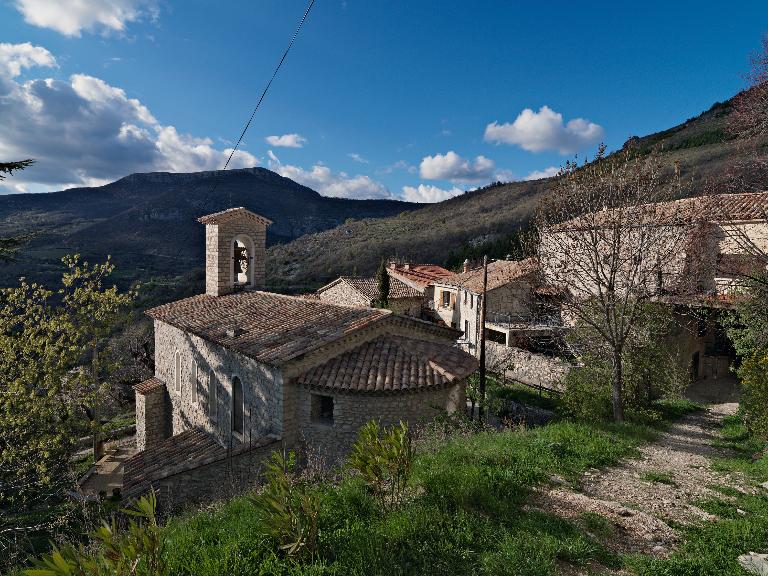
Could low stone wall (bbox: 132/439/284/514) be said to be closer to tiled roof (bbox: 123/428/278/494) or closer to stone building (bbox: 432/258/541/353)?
tiled roof (bbox: 123/428/278/494)

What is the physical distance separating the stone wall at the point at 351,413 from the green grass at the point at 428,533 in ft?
12.3

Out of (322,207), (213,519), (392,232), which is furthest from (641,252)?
(322,207)

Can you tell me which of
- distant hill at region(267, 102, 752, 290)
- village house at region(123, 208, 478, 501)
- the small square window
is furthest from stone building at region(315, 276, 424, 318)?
the small square window

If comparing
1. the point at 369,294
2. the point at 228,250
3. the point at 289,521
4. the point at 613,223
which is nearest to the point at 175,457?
the point at 228,250

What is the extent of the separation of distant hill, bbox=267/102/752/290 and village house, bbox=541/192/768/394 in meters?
29.3

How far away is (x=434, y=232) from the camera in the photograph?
234 ft

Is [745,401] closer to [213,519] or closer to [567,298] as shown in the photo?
[567,298]

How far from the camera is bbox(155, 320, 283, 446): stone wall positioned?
11508 millimetres

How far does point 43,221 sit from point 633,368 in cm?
9125

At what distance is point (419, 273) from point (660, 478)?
35.2m

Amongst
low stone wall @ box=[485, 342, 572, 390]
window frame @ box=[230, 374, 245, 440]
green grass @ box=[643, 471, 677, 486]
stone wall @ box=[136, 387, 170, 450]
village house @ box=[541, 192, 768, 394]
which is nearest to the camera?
green grass @ box=[643, 471, 677, 486]

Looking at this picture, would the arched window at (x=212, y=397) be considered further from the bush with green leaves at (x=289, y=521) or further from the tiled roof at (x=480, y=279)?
the tiled roof at (x=480, y=279)

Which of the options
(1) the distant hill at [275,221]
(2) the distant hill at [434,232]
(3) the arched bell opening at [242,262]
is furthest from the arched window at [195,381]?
(2) the distant hill at [434,232]

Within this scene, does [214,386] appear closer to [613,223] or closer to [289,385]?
[289,385]
